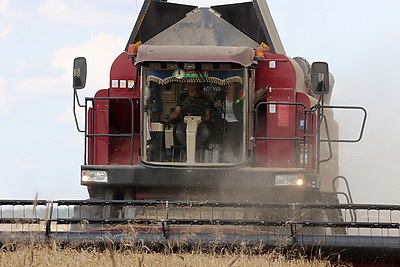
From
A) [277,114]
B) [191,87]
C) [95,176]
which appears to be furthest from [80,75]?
[277,114]

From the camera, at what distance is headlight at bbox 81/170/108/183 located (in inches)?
379

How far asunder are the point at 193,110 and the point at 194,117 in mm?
89

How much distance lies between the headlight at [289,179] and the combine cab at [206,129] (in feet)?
0.03

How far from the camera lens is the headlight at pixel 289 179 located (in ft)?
30.7

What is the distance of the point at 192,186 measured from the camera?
9.55 meters

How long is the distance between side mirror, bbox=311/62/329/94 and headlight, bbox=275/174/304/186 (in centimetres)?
103

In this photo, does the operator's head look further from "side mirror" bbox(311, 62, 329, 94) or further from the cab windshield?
"side mirror" bbox(311, 62, 329, 94)

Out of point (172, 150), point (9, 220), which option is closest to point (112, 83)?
point (172, 150)

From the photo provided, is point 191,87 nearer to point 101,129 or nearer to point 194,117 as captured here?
point 194,117

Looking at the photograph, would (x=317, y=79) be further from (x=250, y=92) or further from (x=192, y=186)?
(x=192, y=186)

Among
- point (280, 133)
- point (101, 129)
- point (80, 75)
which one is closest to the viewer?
point (80, 75)

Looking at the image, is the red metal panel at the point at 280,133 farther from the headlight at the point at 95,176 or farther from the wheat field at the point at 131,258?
the wheat field at the point at 131,258

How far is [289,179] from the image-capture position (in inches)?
370

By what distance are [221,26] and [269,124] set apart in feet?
4.96
